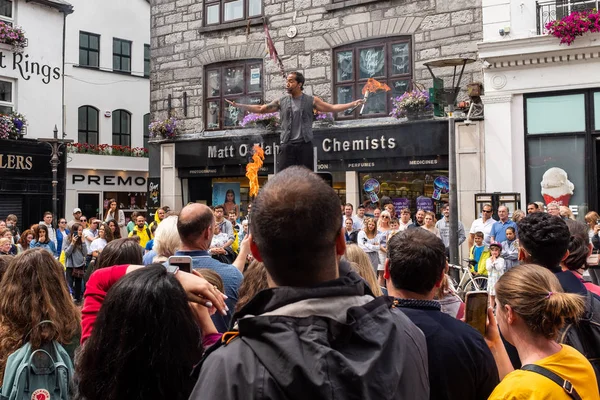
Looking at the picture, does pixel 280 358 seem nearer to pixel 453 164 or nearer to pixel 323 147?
pixel 453 164

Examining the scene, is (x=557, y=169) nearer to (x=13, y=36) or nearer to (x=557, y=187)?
(x=557, y=187)

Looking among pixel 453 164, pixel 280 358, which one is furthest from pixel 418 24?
pixel 280 358

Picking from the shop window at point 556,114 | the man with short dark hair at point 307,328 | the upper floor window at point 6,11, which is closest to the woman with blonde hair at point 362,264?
the man with short dark hair at point 307,328

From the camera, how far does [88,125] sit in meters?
27.2

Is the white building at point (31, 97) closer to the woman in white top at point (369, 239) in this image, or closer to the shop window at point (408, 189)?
the shop window at point (408, 189)

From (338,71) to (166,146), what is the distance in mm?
5863

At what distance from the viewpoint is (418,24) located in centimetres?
1484

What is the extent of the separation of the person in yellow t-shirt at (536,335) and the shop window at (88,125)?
26.4 metres

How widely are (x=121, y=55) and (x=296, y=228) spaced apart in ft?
94.2

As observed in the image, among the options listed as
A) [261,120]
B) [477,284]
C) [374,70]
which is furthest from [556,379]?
[261,120]

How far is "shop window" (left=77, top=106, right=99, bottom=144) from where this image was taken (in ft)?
88.1

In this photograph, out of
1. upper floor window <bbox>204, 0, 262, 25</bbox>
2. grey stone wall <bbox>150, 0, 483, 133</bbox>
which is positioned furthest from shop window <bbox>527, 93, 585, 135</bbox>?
upper floor window <bbox>204, 0, 262, 25</bbox>

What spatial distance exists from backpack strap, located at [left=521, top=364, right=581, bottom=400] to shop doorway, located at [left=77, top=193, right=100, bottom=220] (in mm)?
25248

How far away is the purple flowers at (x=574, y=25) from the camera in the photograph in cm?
1220
